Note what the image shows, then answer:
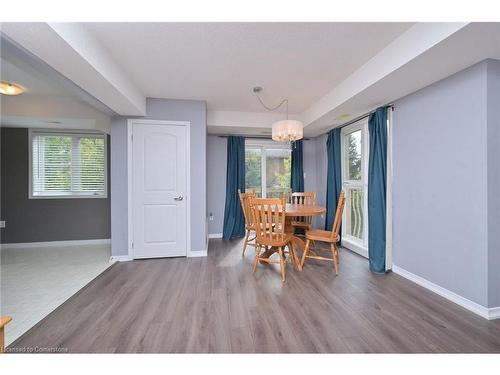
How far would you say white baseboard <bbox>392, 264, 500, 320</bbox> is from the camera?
166 centimetres

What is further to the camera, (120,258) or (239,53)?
(120,258)

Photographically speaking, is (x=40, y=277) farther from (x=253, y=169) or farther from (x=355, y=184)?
(x=355, y=184)

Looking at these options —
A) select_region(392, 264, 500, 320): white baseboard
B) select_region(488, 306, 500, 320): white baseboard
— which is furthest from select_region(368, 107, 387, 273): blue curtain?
select_region(488, 306, 500, 320): white baseboard

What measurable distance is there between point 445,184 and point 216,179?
138 inches

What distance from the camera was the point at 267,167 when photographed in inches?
178

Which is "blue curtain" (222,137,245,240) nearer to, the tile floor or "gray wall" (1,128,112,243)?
the tile floor

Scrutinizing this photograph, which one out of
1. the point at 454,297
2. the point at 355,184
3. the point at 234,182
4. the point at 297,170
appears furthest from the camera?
the point at 297,170

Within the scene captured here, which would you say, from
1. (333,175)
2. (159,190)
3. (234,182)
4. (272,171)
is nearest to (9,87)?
(159,190)

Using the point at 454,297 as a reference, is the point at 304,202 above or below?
above

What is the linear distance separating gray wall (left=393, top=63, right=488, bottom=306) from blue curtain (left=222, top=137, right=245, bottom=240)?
2598 mm

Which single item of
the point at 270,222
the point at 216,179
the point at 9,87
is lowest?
the point at 270,222
